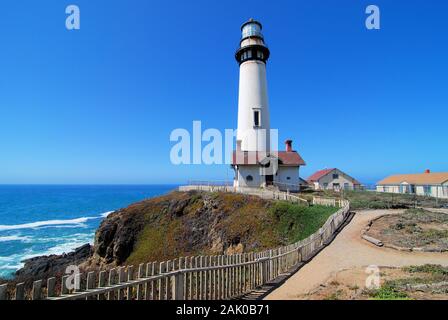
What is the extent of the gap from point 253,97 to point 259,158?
8.07 metres

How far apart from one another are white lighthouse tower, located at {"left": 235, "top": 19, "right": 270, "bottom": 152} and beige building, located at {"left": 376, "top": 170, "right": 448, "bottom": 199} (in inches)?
969

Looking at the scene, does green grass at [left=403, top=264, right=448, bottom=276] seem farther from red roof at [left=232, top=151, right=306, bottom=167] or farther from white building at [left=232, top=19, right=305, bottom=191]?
red roof at [left=232, top=151, right=306, bottom=167]

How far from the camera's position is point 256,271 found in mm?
8258

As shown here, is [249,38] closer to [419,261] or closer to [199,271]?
[419,261]

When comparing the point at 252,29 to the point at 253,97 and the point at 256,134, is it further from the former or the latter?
the point at 256,134

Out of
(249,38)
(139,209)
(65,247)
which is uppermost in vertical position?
(249,38)

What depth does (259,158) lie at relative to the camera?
33625mm

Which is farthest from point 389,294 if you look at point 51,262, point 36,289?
point 51,262

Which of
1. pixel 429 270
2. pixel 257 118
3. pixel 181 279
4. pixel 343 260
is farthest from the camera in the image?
pixel 257 118

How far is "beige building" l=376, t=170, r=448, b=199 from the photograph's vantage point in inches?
1493

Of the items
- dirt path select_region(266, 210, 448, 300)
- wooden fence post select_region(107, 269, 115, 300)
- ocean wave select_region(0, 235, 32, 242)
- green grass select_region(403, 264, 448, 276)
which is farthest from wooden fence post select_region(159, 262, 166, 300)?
ocean wave select_region(0, 235, 32, 242)
